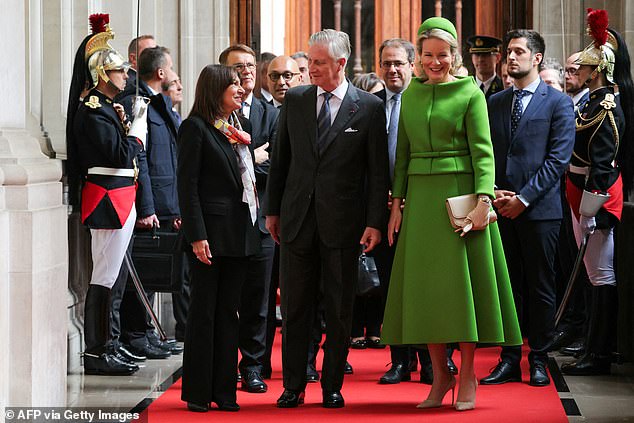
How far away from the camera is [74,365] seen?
7.35 meters

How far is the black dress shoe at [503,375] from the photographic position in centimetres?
687

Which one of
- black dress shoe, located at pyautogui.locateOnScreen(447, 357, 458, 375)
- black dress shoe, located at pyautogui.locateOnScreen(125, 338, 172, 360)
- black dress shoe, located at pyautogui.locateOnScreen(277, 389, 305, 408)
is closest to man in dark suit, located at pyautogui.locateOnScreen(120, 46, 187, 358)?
black dress shoe, located at pyautogui.locateOnScreen(125, 338, 172, 360)

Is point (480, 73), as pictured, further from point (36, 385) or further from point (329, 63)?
point (36, 385)

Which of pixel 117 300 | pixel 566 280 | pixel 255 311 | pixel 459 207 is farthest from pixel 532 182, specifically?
pixel 117 300

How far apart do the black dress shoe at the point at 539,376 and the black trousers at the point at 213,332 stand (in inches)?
68.3

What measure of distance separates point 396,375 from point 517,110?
156 cm

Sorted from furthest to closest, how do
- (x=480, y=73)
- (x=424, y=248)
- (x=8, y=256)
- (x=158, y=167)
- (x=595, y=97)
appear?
(x=480, y=73) < (x=158, y=167) < (x=595, y=97) < (x=424, y=248) < (x=8, y=256)

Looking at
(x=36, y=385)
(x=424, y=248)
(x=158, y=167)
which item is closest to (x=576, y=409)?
(x=424, y=248)

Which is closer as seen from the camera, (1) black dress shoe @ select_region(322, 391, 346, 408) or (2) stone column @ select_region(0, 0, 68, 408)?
(2) stone column @ select_region(0, 0, 68, 408)

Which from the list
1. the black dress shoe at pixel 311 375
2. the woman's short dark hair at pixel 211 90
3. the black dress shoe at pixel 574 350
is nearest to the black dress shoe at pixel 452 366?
the black dress shoe at pixel 311 375

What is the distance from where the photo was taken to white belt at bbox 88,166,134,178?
Answer: 273 inches

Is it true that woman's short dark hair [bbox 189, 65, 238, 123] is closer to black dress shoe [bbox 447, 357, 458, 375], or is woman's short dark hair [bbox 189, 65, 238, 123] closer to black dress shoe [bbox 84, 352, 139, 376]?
black dress shoe [bbox 84, 352, 139, 376]

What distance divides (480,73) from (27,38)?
3.50 m

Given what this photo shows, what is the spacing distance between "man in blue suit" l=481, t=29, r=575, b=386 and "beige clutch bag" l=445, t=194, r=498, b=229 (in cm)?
87
